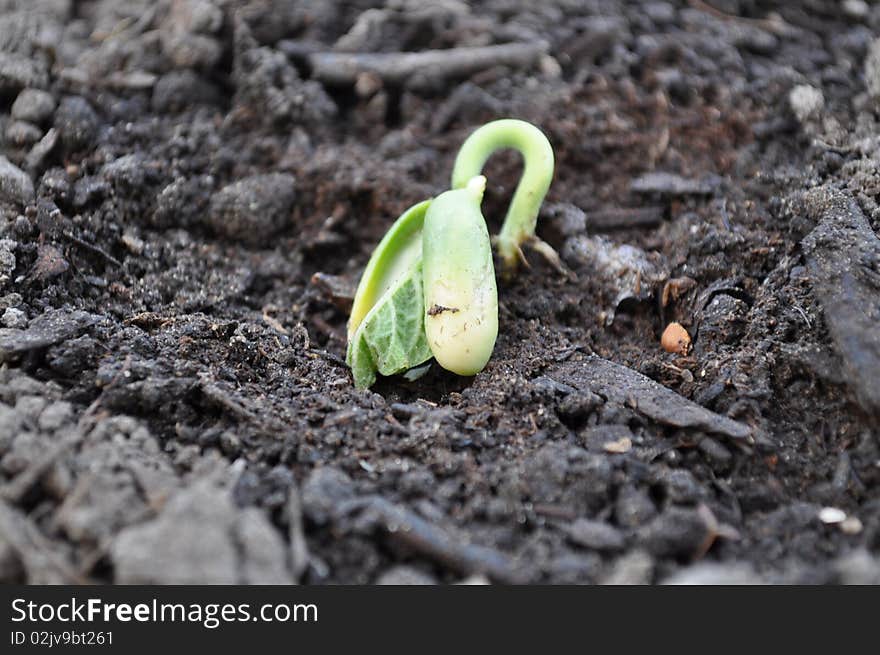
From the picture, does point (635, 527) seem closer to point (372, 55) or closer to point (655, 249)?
point (655, 249)

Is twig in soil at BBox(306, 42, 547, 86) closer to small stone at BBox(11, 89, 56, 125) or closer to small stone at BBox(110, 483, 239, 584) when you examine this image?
small stone at BBox(11, 89, 56, 125)

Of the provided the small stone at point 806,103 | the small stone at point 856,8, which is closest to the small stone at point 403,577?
the small stone at point 806,103

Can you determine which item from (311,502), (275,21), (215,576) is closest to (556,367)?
(311,502)

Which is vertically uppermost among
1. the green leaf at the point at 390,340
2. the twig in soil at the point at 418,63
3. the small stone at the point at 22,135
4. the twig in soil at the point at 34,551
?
the twig in soil at the point at 418,63

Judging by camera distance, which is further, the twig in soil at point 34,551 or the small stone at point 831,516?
the small stone at point 831,516

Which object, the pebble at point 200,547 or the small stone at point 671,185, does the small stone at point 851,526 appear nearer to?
the pebble at point 200,547

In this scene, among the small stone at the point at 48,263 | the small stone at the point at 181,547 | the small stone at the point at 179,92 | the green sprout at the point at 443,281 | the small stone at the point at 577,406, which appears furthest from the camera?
the small stone at the point at 179,92

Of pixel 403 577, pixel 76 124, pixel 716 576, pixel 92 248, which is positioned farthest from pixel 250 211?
pixel 716 576

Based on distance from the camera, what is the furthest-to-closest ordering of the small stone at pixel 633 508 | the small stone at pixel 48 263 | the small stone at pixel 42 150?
the small stone at pixel 42 150, the small stone at pixel 48 263, the small stone at pixel 633 508

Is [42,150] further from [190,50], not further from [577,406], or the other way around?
[577,406]
